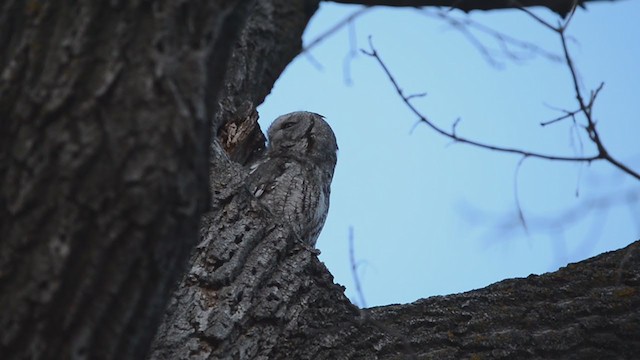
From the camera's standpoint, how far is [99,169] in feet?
4.16

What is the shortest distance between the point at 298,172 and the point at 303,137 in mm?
528

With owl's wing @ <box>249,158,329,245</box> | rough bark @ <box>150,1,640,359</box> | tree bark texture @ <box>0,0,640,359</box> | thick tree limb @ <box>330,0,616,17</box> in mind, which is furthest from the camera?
owl's wing @ <box>249,158,329,245</box>

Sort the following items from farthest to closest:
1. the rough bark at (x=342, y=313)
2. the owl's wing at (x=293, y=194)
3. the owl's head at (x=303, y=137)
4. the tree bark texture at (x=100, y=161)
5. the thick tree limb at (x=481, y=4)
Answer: the owl's head at (x=303, y=137)
the owl's wing at (x=293, y=194)
the thick tree limb at (x=481, y=4)
the rough bark at (x=342, y=313)
the tree bark texture at (x=100, y=161)

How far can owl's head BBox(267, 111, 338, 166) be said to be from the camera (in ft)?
17.5

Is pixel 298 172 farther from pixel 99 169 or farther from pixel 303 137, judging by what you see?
pixel 99 169

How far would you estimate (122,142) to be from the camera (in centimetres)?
127

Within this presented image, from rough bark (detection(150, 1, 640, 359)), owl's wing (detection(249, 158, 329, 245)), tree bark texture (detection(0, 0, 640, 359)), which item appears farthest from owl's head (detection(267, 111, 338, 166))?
tree bark texture (detection(0, 0, 640, 359))

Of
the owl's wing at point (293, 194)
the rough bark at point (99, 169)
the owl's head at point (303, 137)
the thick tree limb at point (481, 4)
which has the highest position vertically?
the owl's head at point (303, 137)

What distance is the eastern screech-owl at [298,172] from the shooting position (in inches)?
185

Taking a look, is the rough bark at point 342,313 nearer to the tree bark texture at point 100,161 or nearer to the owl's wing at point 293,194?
the tree bark texture at point 100,161

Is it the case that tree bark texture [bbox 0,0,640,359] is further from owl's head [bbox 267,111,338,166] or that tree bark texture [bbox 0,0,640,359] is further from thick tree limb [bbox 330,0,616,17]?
owl's head [bbox 267,111,338,166]

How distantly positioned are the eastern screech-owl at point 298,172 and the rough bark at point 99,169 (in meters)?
3.14

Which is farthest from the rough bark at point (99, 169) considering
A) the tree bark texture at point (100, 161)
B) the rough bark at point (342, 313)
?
the rough bark at point (342, 313)

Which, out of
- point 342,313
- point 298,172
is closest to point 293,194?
point 298,172
